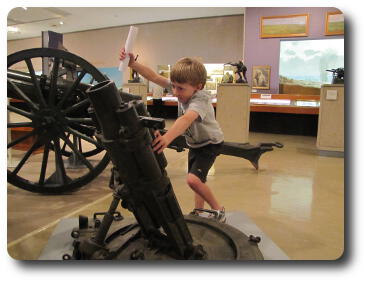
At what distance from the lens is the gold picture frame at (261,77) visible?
482 cm

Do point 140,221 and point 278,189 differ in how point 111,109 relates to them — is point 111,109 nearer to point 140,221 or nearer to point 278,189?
point 140,221

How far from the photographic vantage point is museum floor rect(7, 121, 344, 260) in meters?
1.41

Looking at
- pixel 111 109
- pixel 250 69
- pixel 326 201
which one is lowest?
pixel 326 201

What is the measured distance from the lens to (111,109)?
84 cm

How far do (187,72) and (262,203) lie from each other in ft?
3.40

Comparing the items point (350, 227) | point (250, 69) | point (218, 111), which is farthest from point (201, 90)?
point (250, 69)

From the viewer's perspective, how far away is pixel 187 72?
1.21 m

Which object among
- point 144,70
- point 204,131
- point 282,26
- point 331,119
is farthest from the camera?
point 331,119

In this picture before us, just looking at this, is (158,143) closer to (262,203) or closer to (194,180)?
(194,180)

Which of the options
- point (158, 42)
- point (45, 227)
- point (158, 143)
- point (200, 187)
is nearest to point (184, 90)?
point (158, 143)

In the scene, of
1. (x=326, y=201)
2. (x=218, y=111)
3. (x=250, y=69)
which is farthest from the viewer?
(x=250, y=69)

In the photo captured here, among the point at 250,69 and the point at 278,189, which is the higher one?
the point at 250,69

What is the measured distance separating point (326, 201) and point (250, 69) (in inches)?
143

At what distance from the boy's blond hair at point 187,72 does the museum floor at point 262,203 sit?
2.54 feet
